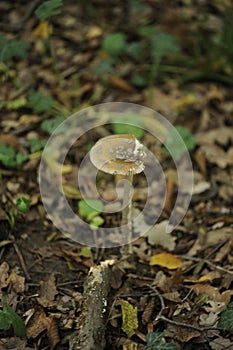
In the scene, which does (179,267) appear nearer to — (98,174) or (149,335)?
(149,335)

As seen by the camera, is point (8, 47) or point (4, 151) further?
point (8, 47)

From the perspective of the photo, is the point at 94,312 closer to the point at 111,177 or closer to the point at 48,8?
the point at 111,177

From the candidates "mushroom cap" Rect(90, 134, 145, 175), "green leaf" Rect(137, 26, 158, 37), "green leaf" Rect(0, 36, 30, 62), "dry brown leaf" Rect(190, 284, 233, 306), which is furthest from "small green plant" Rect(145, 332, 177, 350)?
"green leaf" Rect(137, 26, 158, 37)

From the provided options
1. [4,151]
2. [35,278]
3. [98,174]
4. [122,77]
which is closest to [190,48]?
[122,77]

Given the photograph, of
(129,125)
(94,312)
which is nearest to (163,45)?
(129,125)

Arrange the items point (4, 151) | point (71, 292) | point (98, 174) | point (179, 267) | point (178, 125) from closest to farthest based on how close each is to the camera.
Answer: point (71, 292) → point (179, 267) → point (4, 151) → point (98, 174) → point (178, 125)

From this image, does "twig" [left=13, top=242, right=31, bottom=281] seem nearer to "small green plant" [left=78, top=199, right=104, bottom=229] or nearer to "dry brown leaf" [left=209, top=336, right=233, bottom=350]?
"small green plant" [left=78, top=199, right=104, bottom=229]
